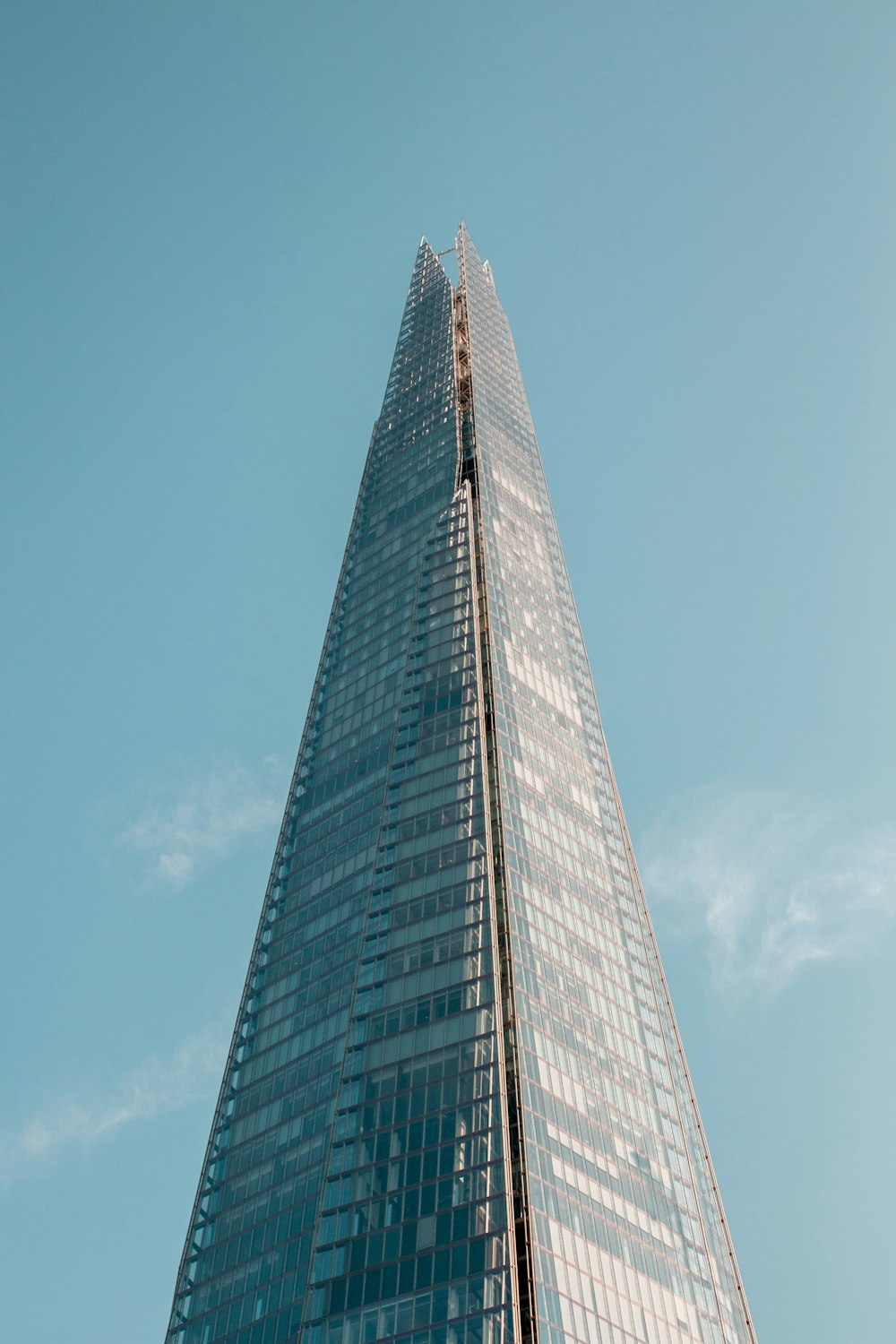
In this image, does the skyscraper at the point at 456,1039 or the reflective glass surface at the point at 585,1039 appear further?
the reflective glass surface at the point at 585,1039

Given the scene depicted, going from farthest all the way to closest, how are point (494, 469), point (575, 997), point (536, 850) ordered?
1. point (494, 469)
2. point (536, 850)
3. point (575, 997)

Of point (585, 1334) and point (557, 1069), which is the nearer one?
point (585, 1334)

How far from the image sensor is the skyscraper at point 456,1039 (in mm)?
93625

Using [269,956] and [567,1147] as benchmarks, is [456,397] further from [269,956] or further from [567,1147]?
[567,1147]

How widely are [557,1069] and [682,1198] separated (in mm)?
15150

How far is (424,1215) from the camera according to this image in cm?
9394

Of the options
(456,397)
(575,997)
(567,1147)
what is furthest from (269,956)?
(456,397)

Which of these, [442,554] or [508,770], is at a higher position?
[442,554]

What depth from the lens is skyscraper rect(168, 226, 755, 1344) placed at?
307ft

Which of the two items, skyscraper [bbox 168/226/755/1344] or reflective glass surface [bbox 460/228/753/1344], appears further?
reflective glass surface [bbox 460/228/753/1344]

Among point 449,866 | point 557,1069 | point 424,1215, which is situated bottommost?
point 424,1215

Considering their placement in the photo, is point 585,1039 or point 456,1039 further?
point 585,1039

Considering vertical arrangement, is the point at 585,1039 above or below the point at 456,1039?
above

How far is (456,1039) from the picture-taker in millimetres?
104812
